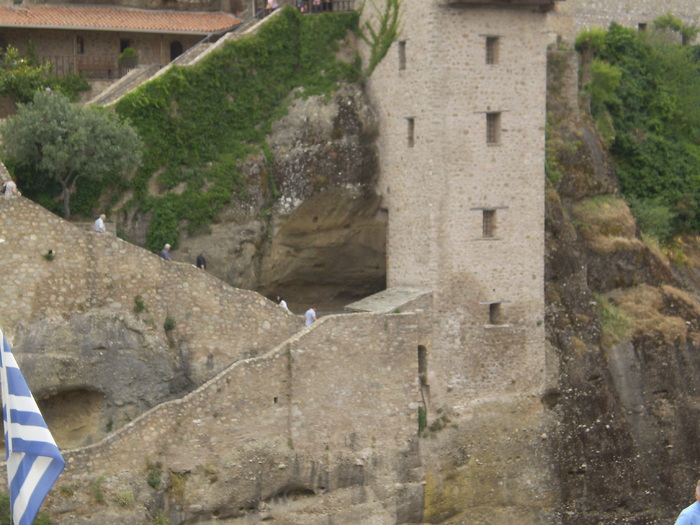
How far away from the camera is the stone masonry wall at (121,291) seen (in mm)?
33031

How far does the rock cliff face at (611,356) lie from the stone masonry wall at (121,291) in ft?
27.8

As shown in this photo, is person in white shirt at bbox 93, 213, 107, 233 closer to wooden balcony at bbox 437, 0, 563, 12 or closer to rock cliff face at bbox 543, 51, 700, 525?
wooden balcony at bbox 437, 0, 563, 12

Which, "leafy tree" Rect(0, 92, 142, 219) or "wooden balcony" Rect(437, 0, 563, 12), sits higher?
"wooden balcony" Rect(437, 0, 563, 12)

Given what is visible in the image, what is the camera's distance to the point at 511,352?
3875cm

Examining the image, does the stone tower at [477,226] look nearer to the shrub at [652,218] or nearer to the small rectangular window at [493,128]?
the small rectangular window at [493,128]

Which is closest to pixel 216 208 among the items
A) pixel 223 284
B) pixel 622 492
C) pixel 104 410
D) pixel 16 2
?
pixel 223 284

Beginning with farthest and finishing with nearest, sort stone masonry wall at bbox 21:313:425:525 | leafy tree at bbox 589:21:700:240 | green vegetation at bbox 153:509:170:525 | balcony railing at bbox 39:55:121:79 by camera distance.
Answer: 1. leafy tree at bbox 589:21:700:240
2. balcony railing at bbox 39:55:121:79
3. green vegetation at bbox 153:509:170:525
4. stone masonry wall at bbox 21:313:425:525

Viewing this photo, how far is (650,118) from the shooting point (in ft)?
160

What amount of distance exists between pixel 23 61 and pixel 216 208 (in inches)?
282

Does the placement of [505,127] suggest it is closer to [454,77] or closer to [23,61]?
[454,77]

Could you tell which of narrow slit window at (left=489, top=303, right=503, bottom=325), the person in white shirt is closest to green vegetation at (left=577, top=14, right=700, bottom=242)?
narrow slit window at (left=489, top=303, right=503, bottom=325)

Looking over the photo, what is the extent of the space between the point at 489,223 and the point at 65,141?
11.1 metres

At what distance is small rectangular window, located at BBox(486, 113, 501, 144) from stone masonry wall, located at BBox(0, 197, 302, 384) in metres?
7.16

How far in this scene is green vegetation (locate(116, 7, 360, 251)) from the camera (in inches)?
1501
